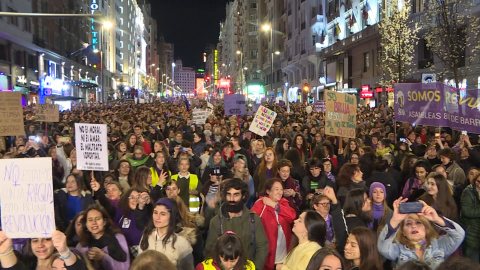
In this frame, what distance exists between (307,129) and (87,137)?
875cm

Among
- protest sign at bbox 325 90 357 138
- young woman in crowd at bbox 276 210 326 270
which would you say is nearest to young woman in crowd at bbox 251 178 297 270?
young woman in crowd at bbox 276 210 326 270

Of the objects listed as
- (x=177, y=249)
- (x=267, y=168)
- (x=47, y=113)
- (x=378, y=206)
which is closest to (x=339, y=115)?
(x=267, y=168)

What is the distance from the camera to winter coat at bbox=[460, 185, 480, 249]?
5.78m

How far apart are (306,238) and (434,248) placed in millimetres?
1140

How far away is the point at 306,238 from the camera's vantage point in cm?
464

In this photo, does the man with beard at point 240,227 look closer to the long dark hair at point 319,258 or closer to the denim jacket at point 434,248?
the denim jacket at point 434,248

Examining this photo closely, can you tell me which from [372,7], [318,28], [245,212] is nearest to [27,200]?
[245,212]

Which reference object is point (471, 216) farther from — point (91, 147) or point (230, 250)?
point (91, 147)

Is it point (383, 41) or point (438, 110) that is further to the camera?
point (383, 41)

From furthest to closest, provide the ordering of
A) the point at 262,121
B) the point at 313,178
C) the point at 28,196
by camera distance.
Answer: the point at 262,121 < the point at 313,178 < the point at 28,196

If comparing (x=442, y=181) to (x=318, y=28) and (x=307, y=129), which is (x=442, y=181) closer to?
Result: (x=307, y=129)

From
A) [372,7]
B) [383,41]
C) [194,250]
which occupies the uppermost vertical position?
[372,7]

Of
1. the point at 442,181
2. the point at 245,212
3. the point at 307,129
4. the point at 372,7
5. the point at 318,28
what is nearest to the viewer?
the point at 245,212

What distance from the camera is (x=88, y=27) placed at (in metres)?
74.4
